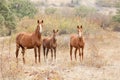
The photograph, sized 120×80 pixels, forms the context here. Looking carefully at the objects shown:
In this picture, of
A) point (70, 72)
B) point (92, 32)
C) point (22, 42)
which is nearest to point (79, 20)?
point (92, 32)

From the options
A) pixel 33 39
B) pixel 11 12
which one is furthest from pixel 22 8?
pixel 33 39

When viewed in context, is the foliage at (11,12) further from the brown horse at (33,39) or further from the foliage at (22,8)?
the brown horse at (33,39)

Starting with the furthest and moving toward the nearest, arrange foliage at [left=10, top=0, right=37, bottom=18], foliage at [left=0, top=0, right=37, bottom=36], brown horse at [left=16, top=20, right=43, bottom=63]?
foliage at [left=10, top=0, right=37, bottom=18] → foliage at [left=0, top=0, right=37, bottom=36] → brown horse at [left=16, top=20, right=43, bottom=63]

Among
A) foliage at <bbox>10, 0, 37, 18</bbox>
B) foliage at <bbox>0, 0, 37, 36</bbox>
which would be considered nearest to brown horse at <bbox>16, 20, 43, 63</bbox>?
foliage at <bbox>0, 0, 37, 36</bbox>

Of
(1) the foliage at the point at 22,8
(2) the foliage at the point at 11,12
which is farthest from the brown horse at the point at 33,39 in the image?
(1) the foliage at the point at 22,8

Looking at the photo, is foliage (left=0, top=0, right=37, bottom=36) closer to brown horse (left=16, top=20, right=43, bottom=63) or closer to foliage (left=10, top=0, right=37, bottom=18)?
foliage (left=10, top=0, right=37, bottom=18)

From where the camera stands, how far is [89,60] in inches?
671

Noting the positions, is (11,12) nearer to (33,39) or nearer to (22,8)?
(22,8)

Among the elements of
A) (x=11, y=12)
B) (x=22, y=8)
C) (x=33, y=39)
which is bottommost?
(x=22, y=8)

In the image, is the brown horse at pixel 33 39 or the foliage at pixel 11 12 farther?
the foliage at pixel 11 12

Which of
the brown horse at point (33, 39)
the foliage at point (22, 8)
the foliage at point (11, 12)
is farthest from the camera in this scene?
the foliage at point (22, 8)

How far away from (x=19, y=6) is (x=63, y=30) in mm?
13149

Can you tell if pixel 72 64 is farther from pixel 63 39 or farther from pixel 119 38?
pixel 119 38

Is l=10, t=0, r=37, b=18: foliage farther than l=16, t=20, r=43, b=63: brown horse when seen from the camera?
Yes
